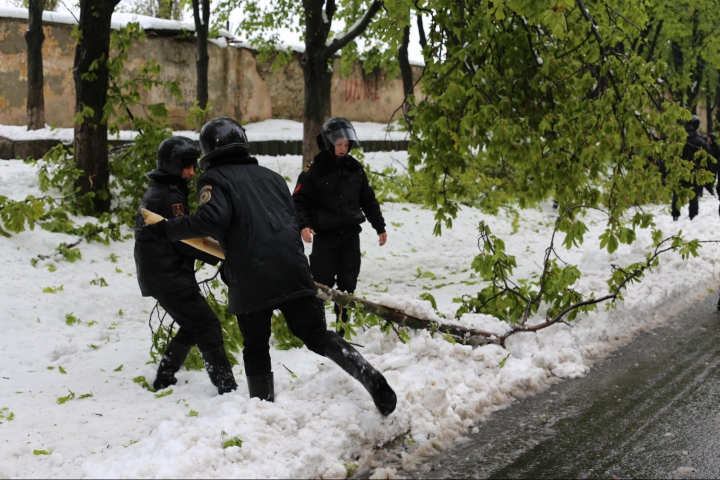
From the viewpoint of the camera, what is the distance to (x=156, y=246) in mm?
4434

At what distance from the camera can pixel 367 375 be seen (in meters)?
3.61

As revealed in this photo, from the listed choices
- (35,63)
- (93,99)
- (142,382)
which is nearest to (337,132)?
(142,382)

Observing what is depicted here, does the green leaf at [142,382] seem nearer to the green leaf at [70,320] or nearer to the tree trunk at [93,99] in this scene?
the green leaf at [70,320]

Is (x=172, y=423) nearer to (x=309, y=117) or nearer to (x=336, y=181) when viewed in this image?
(x=336, y=181)

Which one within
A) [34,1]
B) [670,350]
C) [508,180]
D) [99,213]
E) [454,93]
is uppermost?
[34,1]

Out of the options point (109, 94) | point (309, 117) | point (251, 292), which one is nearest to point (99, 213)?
point (109, 94)

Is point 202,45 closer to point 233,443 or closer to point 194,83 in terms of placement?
point 194,83

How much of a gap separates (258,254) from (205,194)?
43 centimetres

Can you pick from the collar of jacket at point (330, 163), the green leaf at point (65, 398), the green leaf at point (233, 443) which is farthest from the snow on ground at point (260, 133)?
the green leaf at point (233, 443)

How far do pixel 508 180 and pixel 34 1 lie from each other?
10.4 m

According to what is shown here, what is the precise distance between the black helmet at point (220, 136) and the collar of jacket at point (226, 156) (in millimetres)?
14

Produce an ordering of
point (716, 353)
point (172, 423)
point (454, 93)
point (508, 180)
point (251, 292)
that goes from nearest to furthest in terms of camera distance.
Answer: point (172, 423) → point (251, 292) → point (716, 353) → point (454, 93) → point (508, 180)

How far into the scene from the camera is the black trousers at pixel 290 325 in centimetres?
379

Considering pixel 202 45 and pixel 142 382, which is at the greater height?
pixel 202 45
